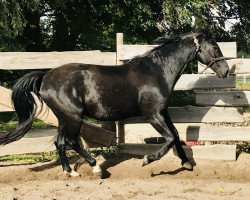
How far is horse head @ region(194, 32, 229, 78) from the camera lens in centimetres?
629

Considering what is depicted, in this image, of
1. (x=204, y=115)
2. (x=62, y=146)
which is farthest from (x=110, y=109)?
(x=204, y=115)

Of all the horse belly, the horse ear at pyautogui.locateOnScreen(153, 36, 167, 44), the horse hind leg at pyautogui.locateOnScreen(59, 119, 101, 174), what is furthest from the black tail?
the horse ear at pyautogui.locateOnScreen(153, 36, 167, 44)

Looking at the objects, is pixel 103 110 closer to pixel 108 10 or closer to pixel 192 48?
pixel 192 48

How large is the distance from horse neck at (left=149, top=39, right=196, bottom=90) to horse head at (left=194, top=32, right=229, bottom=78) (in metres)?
0.10

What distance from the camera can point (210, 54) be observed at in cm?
634

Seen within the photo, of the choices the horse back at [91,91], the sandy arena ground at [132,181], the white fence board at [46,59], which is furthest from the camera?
the white fence board at [46,59]

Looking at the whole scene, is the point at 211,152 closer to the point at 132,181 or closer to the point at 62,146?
the point at 132,181

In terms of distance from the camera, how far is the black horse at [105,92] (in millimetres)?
5965

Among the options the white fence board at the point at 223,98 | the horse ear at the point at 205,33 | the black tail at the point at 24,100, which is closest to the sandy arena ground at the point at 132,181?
the black tail at the point at 24,100

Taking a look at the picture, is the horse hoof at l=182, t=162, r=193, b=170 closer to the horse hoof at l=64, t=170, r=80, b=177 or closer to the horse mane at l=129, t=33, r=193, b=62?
the horse hoof at l=64, t=170, r=80, b=177

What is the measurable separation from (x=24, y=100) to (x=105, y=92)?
45.1 inches

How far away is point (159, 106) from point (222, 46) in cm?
161

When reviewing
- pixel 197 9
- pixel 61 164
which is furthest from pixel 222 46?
pixel 197 9

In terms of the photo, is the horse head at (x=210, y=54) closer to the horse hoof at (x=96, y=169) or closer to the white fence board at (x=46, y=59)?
the white fence board at (x=46, y=59)
